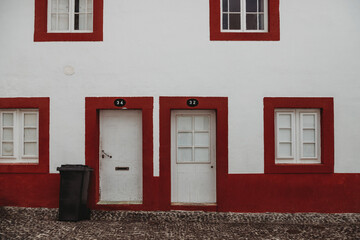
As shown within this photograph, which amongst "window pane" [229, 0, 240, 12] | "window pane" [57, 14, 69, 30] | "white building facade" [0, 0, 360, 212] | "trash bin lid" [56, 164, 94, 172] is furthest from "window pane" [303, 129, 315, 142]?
"window pane" [57, 14, 69, 30]

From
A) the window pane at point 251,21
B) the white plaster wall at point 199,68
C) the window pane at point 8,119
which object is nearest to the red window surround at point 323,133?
the white plaster wall at point 199,68

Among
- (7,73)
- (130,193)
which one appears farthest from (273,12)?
(7,73)

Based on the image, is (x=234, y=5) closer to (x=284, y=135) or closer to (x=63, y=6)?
(x=284, y=135)

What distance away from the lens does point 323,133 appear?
8.04 meters

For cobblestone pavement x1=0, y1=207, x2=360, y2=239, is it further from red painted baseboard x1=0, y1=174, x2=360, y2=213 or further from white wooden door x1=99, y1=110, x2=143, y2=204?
white wooden door x1=99, y1=110, x2=143, y2=204

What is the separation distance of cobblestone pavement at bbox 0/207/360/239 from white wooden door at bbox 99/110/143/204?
471 millimetres

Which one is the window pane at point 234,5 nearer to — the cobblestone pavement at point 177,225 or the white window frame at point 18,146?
the cobblestone pavement at point 177,225

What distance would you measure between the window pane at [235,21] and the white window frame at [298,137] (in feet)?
6.93

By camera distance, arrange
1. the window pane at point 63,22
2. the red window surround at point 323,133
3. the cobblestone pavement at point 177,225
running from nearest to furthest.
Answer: the cobblestone pavement at point 177,225 → the red window surround at point 323,133 → the window pane at point 63,22

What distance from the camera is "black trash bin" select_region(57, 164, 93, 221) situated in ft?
24.4

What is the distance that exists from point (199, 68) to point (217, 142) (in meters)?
1.69

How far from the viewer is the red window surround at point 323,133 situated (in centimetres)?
799

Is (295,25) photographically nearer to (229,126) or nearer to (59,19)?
(229,126)

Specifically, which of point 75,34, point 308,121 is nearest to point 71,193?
point 75,34
